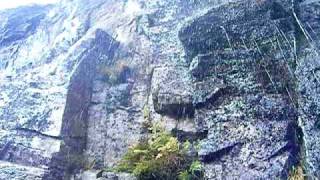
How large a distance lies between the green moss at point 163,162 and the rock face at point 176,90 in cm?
32

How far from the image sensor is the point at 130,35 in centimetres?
1165

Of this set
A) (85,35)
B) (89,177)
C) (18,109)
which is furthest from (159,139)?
(85,35)

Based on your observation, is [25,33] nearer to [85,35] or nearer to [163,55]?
[85,35]

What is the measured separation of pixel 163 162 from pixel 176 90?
189 centimetres

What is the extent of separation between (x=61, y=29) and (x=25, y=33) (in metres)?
1.56

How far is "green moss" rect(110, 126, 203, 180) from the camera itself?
8.01 metres

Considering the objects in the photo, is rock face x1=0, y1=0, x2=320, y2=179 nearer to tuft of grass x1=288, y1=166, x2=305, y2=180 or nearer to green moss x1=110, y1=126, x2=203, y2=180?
tuft of grass x1=288, y1=166, x2=305, y2=180

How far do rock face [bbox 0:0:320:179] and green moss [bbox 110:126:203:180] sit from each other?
1.05 feet

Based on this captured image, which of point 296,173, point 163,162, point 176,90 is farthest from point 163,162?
point 296,173

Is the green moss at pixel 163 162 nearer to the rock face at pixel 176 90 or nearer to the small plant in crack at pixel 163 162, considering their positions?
the small plant in crack at pixel 163 162

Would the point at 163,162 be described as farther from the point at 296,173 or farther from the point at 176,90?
the point at 296,173

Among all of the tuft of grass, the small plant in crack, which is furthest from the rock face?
the small plant in crack

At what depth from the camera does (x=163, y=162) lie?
8.20 m

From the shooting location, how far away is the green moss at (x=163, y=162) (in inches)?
315
